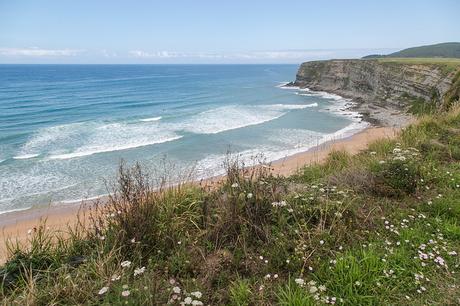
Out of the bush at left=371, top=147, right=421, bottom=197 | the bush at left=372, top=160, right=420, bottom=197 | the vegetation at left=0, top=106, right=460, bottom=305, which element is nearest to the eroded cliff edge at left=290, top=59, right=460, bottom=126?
the bush at left=371, top=147, right=421, bottom=197

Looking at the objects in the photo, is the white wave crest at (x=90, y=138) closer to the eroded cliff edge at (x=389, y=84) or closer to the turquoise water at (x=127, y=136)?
the turquoise water at (x=127, y=136)

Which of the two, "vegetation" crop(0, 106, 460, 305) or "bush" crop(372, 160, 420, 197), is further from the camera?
"bush" crop(372, 160, 420, 197)

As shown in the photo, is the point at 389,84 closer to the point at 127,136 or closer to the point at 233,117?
the point at 233,117

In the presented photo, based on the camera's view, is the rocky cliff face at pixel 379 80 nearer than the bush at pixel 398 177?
No

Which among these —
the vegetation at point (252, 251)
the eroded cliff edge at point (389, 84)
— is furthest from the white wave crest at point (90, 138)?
the eroded cliff edge at point (389, 84)

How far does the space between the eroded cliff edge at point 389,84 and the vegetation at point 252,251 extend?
21.7 metres

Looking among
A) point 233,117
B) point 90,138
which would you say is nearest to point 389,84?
point 233,117

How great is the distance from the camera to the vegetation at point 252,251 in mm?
3111

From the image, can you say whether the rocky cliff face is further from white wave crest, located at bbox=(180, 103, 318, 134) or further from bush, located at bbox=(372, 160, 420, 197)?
bush, located at bbox=(372, 160, 420, 197)

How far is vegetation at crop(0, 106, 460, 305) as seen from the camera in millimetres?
3111

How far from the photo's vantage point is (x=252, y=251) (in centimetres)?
380

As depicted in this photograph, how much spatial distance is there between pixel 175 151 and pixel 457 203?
1860cm

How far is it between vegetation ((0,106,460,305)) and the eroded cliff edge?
21686 millimetres

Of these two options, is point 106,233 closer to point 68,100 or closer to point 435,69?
point 435,69
